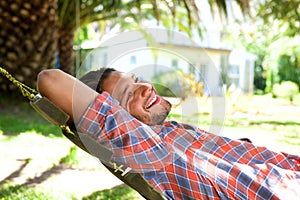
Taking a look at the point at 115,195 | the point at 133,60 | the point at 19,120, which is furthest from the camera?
the point at 19,120

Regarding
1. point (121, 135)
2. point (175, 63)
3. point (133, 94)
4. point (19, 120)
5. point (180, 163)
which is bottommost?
point (19, 120)

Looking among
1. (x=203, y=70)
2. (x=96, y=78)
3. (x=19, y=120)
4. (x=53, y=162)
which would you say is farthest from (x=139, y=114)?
(x=19, y=120)

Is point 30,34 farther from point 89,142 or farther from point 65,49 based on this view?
point 89,142

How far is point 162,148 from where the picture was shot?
6.14ft

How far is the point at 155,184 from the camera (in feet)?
6.15

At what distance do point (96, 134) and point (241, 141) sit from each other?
25.6 inches

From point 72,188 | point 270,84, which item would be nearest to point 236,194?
point 72,188

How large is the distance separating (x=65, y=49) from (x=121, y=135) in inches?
306

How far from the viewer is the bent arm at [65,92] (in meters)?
1.77

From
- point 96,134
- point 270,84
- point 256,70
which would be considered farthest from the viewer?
point 256,70

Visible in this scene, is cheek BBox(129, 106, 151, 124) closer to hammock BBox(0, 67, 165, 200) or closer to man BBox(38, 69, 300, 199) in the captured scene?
A: man BBox(38, 69, 300, 199)

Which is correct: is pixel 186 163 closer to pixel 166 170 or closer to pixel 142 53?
pixel 166 170

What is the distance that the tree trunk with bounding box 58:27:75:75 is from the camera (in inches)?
368

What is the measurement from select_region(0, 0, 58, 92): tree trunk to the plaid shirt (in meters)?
5.76
